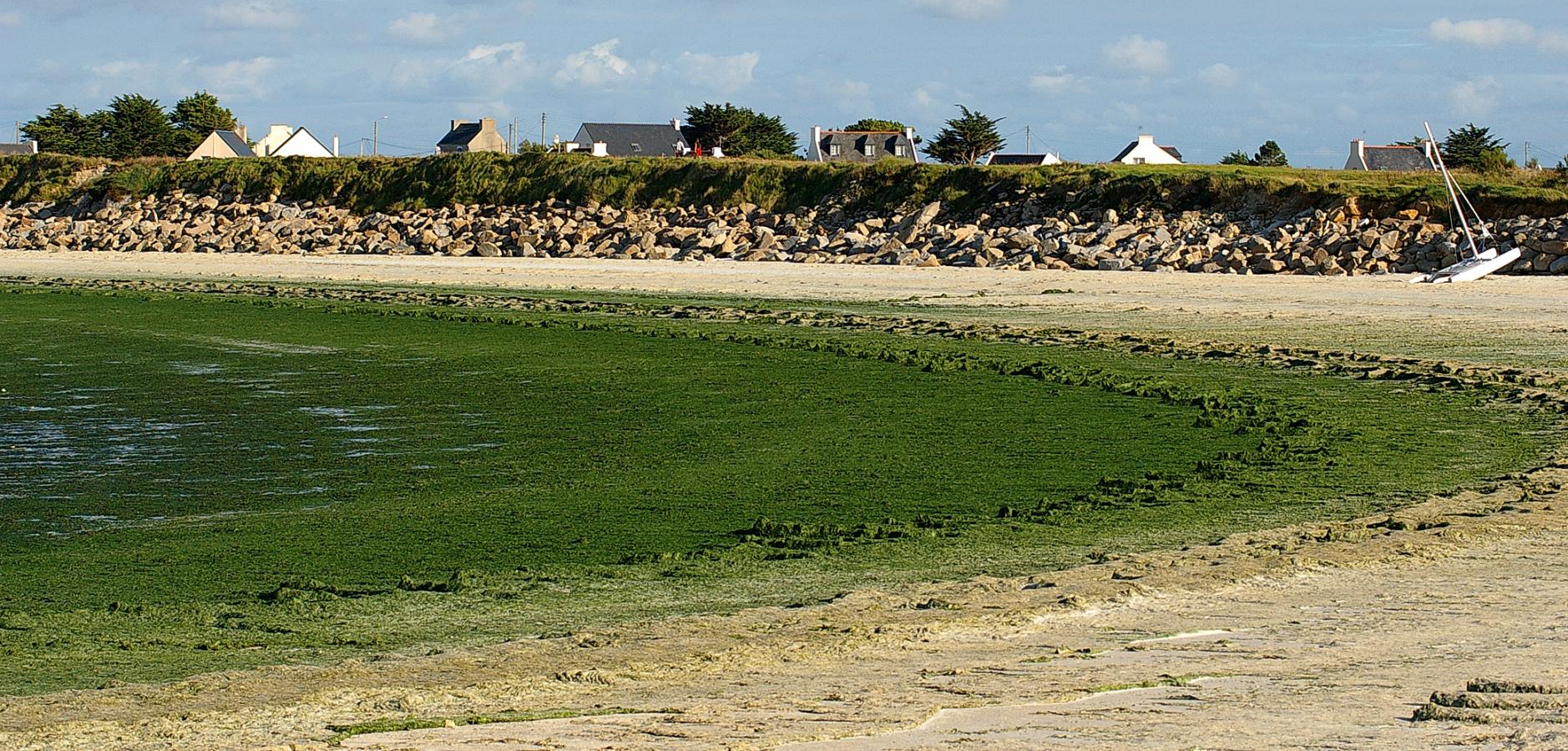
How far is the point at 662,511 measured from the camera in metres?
9.56

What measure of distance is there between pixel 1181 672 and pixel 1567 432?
7.72 metres

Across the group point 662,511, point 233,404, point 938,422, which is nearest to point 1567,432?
point 938,422

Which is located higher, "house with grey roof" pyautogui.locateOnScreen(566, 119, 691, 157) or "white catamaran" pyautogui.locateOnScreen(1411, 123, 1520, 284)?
"house with grey roof" pyautogui.locateOnScreen(566, 119, 691, 157)

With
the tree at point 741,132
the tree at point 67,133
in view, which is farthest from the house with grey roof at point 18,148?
the tree at point 741,132

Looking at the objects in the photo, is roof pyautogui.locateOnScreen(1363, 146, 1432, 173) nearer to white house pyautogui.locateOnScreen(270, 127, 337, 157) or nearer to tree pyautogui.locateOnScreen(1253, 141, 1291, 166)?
tree pyautogui.locateOnScreen(1253, 141, 1291, 166)

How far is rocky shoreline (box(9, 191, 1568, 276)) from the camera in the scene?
31.1 m

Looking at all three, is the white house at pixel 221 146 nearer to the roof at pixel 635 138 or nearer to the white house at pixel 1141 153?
the roof at pixel 635 138

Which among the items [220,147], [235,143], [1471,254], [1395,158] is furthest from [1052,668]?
[235,143]

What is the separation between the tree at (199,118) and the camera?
70.9m

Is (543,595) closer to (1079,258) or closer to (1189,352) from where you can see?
(1189,352)

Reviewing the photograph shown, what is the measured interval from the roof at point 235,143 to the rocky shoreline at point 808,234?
14.9m

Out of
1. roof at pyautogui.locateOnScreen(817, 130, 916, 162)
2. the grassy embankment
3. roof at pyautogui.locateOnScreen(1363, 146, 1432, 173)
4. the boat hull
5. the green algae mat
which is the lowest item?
the green algae mat

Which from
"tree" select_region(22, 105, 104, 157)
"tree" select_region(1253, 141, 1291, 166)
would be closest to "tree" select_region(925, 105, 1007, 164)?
"tree" select_region(1253, 141, 1291, 166)

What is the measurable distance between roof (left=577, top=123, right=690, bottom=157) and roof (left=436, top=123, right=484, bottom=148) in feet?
18.1
